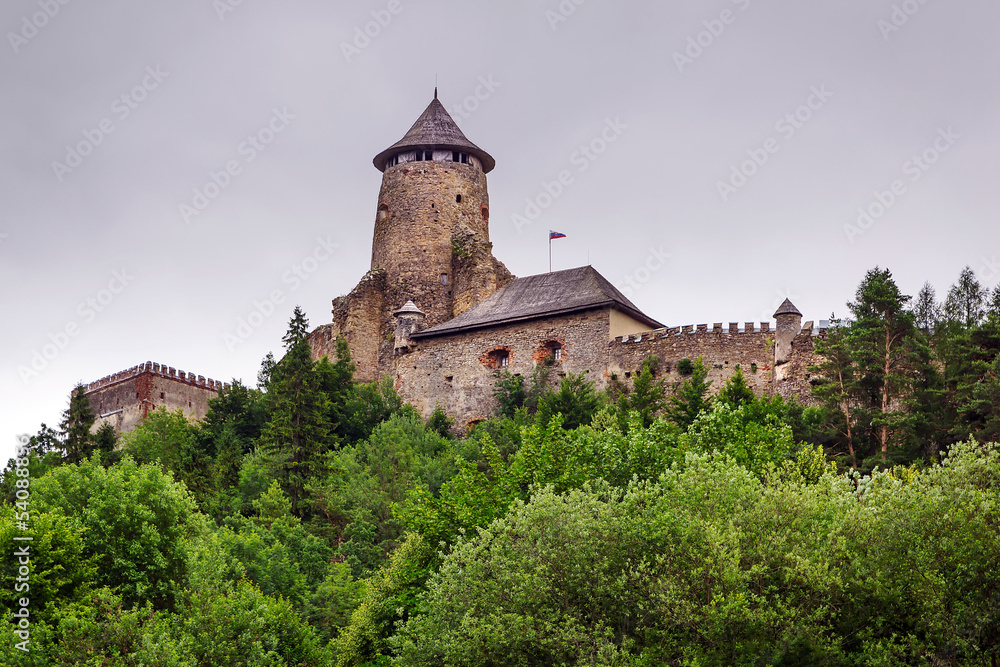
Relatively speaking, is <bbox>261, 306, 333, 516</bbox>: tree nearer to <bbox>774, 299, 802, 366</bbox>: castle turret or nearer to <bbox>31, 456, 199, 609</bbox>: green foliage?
<bbox>31, 456, 199, 609</bbox>: green foliage

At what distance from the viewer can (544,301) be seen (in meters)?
56.3

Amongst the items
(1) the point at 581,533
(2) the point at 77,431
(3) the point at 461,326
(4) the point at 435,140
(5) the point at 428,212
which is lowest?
(1) the point at 581,533

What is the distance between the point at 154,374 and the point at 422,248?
14565 mm

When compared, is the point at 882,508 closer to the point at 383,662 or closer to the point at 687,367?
the point at 383,662

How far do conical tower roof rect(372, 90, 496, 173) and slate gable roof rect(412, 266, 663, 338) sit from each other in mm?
7646

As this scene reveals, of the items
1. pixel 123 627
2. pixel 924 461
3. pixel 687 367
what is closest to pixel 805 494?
pixel 924 461

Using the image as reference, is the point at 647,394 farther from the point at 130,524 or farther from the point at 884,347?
the point at 130,524

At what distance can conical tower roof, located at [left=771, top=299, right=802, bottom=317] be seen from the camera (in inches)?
1923

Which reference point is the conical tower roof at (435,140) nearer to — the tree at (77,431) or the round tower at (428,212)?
the round tower at (428,212)

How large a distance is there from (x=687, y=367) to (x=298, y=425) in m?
15.1

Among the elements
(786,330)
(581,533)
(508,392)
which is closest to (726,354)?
(786,330)

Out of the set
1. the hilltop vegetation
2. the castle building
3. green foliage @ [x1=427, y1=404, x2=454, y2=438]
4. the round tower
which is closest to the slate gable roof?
the castle building

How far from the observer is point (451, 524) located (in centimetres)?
3347

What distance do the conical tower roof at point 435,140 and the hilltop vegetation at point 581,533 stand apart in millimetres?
17225
